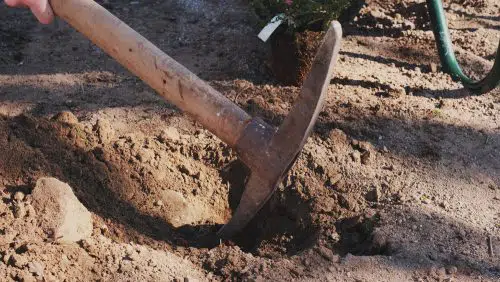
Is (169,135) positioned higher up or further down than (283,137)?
further down

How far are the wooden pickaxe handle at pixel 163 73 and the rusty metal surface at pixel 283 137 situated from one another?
0.07m

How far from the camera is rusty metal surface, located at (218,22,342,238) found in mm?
2283

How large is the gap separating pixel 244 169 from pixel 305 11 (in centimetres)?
100

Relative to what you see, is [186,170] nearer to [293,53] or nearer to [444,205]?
[293,53]

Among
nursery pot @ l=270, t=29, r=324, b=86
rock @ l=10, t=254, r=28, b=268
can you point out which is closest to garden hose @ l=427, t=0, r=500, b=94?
nursery pot @ l=270, t=29, r=324, b=86

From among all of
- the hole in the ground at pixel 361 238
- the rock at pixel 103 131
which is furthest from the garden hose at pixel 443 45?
the rock at pixel 103 131

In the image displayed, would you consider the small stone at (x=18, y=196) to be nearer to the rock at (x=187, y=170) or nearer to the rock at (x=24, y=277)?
the rock at (x=24, y=277)

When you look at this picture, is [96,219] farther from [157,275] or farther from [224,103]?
[224,103]

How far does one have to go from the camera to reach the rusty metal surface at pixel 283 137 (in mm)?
2283

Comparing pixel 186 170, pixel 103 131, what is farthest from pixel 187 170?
pixel 103 131

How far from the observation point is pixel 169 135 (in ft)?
10.8

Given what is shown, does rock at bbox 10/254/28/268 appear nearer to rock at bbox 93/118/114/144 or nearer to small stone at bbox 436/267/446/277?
rock at bbox 93/118/114/144

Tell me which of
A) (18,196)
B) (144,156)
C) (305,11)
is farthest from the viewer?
(305,11)

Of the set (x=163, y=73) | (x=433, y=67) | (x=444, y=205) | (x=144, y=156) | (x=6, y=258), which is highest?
(x=433, y=67)
